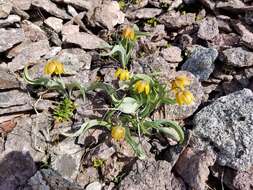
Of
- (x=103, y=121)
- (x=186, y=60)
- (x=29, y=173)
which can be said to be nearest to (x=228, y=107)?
(x=186, y=60)

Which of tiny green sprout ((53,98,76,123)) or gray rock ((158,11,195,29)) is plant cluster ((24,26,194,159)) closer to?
tiny green sprout ((53,98,76,123))

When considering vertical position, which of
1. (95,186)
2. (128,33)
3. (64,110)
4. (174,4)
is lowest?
(95,186)

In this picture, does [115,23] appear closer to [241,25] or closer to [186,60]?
[186,60]


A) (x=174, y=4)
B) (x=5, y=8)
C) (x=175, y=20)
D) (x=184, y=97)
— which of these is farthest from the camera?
(x=174, y=4)

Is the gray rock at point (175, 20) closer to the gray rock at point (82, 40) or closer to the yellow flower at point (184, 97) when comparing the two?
the gray rock at point (82, 40)

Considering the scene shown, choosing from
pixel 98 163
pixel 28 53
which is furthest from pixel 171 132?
pixel 28 53

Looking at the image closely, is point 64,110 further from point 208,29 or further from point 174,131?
point 208,29

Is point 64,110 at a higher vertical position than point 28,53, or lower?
lower
